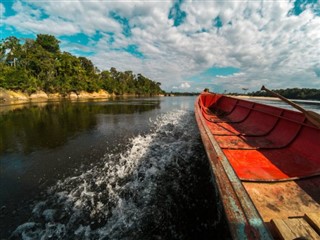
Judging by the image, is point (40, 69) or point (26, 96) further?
point (40, 69)

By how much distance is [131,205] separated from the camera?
133 inches

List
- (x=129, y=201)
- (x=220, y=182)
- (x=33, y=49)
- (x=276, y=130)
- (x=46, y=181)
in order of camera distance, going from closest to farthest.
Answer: (x=220, y=182) < (x=129, y=201) < (x=46, y=181) < (x=276, y=130) < (x=33, y=49)

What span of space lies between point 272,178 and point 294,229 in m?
1.93

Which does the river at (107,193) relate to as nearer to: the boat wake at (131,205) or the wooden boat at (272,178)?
the boat wake at (131,205)

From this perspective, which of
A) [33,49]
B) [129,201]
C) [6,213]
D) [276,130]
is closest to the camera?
[6,213]

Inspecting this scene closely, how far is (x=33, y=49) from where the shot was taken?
5359 centimetres

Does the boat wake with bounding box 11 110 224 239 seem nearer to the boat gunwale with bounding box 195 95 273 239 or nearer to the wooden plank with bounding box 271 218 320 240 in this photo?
the boat gunwale with bounding box 195 95 273 239

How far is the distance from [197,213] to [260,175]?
4.91ft

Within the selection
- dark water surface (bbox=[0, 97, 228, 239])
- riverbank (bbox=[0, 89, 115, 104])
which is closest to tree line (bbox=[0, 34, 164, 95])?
riverbank (bbox=[0, 89, 115, 104])

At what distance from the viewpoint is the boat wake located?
2.76 metres

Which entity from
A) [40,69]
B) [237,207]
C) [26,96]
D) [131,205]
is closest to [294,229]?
[237,207]

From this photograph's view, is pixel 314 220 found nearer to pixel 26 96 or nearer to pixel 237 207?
pixel 237 207

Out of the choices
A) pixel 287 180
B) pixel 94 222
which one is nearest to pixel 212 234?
pixel 287 180

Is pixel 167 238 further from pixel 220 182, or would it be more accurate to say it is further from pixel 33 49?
pixel 33 49
